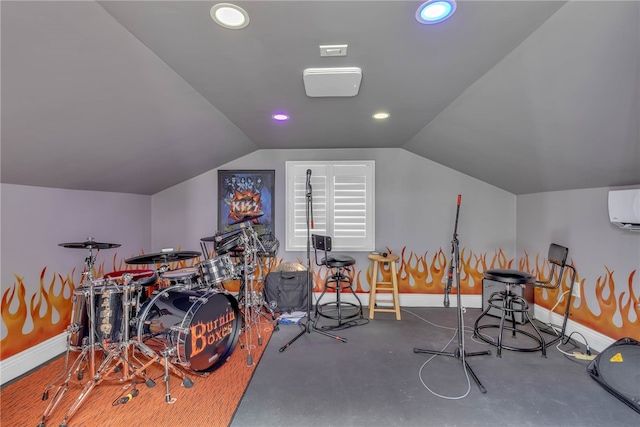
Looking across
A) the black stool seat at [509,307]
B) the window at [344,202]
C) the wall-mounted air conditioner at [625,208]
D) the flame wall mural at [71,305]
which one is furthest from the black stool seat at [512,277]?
the window at [344,202]

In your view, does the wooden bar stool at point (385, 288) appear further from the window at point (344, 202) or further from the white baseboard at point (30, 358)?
the white baseboard at point (30, 358)

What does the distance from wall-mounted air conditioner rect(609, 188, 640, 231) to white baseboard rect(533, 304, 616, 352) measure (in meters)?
1.03

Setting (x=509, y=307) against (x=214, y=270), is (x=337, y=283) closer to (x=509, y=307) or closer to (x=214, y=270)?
(x=214, y=270)

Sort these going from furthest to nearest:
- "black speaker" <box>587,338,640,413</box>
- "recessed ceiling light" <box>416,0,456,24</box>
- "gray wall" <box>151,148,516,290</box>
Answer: "gray wall" <box>151,148,516,290</box>, "black speaker" <box>587,338,640,413</box>, "recessed ceiling light" <box>416,0,456,24</box>

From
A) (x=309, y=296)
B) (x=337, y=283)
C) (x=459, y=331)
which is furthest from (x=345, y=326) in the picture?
(x=459, y=331)

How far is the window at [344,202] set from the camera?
3.73m

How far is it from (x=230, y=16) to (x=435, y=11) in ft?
2.97

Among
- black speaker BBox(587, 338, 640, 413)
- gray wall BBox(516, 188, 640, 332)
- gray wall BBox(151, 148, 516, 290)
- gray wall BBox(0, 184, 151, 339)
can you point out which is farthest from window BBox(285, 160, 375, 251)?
black speaker BBox(587, 338, 640, 413)

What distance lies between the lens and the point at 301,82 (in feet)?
6.13

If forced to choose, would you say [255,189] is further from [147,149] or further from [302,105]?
[302,105]

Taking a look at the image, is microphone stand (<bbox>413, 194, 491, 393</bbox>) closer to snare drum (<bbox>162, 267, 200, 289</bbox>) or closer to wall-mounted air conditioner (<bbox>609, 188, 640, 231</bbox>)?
wall-mounted air conditioner (<bbox>609, 188, 640, 231</bbox>)

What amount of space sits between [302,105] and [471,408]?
8.00 feet

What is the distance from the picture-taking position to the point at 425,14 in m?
1.24

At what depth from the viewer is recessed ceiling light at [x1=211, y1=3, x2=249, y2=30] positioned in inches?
47.0
